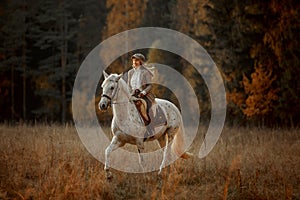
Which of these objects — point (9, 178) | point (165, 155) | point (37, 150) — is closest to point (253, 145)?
point (165, 155)

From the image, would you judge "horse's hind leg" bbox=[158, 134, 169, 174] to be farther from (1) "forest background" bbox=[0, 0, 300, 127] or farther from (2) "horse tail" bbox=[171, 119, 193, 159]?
(1) "forest background" bbox=[0, 0, 300, 127]

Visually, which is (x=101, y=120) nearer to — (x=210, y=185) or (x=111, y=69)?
(x=111, y=69)

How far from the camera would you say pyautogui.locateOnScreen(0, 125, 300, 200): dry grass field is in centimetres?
588

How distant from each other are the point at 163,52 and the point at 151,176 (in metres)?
17.4

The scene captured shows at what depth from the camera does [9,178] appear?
653cm

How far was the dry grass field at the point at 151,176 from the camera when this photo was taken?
5883 millimetres

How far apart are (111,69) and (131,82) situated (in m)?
16.7

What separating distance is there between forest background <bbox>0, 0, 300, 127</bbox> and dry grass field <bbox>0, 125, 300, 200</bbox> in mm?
6811

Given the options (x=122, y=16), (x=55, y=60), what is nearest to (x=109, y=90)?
(x=122, y=16)

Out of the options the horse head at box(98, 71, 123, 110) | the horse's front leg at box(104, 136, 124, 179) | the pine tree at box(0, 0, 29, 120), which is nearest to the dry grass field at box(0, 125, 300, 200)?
the horse's front leg at box(104, 136, 124, 179)

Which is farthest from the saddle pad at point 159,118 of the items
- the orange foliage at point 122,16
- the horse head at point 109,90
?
the orange foliage at point 122,16

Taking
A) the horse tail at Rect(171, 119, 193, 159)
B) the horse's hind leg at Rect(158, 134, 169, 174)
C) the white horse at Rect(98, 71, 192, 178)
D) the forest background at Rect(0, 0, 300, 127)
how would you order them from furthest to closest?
1. the forest background at Rect(0, 0, 300, 127)
2. the horse tail at Rect(171, 119, 193, 159)
3. the horse's hind leg at Rect(158, 134, 169, 174)
4. the white horse at Rect(98, 71, 192, 178)

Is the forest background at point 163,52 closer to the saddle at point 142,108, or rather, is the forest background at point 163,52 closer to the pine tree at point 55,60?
the pine tree at point 55,60

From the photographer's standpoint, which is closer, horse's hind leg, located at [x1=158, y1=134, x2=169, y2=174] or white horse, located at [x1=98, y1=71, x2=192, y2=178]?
white horse, located at [x1=98, y1=71, x2=192, y2=178]
